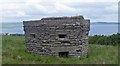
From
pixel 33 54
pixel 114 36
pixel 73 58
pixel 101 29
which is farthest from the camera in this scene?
pixel 101 29

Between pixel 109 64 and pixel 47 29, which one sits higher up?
pixel 47 29

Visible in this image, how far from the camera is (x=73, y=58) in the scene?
23141 millimetres

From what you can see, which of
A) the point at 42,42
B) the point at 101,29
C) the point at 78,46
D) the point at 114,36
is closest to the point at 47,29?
the point at 42,42

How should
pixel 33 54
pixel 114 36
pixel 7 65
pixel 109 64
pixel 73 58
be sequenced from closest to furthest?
pixel 7 65, pixel 109 64, pixel 73 58, pixel 33 54, pixel 114 36

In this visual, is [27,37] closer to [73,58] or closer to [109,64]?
[73,58]

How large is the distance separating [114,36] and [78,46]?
18.1 meters

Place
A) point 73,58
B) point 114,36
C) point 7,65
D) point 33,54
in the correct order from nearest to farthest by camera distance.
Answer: point 7,65, point 73,58, point 33,54, point 114,36

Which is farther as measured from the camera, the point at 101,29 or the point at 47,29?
the point at 101,29

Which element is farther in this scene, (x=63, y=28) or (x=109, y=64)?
(x=63, y=28)

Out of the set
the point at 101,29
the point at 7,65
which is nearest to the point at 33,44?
the point at 7,65

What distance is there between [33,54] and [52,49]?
2.16 meters

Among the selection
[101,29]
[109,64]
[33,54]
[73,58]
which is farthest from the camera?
[101,29]

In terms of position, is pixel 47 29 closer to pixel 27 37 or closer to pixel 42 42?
pixel 42 42

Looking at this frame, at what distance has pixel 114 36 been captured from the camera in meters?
40.6
